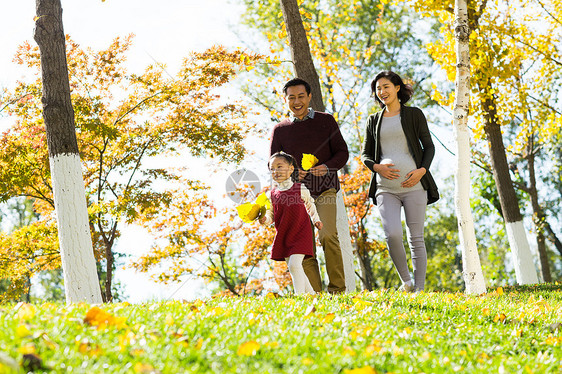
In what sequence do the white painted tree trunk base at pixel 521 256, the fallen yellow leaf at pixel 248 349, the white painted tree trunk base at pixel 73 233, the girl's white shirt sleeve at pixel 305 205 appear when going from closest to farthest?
the fallen yellow leaf at pixel 248 349, the girl's white shirt sleeve at pixel 305 205, the white painted tree trunk base at pixel 73 233, the white painted tree trunk base at pixel 521 256

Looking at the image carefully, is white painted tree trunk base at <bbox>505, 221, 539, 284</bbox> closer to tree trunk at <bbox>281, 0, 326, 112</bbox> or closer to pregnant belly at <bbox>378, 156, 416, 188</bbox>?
tree trunk at <bbox>281, 0, 326, 112</bbox>

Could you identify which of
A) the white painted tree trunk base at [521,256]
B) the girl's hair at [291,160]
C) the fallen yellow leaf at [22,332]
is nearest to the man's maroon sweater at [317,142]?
the girl's hair at [291,160]

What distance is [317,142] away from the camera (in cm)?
571

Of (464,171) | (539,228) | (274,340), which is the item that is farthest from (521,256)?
(274,340)

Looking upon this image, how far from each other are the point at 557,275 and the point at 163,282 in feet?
95.9

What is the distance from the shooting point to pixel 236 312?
3.45 m

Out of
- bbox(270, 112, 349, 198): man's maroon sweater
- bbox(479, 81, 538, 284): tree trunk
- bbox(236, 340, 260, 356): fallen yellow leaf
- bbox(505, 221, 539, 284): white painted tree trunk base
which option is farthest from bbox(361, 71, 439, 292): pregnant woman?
bbox(505, 221, 539, 284): white painted tree trunk base

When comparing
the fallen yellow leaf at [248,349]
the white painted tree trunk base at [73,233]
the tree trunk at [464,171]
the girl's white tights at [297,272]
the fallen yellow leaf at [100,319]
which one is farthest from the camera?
the tree trunk at [464,171]

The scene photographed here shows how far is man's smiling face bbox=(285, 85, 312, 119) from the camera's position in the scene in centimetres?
562

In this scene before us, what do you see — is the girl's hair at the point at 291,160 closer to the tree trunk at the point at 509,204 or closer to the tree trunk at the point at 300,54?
the tree trunk at the point at 300,54

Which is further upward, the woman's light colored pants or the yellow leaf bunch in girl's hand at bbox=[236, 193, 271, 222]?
the yellow leaf bunch in girl's hand at bbox=[236, 193, 271, 222]

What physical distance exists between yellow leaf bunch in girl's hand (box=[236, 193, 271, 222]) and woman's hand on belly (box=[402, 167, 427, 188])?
1471 mm

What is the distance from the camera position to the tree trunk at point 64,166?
6.39 meters

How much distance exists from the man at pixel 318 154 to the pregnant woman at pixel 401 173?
43 cm
